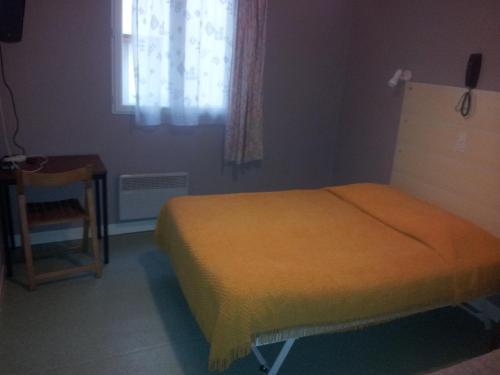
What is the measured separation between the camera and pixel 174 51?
3.10 m

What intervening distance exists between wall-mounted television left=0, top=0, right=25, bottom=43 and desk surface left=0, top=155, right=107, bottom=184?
795 mm

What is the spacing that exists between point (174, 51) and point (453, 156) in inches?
84.1

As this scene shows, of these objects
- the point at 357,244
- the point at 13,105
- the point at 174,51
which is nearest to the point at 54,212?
the point at 13,105

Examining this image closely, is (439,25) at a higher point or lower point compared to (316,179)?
higher

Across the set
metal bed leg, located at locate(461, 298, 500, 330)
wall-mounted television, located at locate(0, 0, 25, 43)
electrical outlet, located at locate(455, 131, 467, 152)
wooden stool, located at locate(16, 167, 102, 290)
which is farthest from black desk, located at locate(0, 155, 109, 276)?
metal bed leg, located at locate(461, 298, 500, 330)

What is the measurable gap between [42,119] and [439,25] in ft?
9.45

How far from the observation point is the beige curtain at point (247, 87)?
326 cm

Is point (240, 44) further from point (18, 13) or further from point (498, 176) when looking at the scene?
point (498, 176)

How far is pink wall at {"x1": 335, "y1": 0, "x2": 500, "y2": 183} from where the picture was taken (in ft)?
8.44

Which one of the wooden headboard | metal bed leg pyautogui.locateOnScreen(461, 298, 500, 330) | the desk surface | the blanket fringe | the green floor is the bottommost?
the green floor

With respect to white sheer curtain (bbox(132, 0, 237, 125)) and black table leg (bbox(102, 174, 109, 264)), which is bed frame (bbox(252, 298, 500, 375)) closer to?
black table leg (bbox(102, 174, 109, 264))

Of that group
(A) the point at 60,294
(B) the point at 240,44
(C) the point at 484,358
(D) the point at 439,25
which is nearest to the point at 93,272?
(A) the point at 60,294

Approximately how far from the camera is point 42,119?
116 inches

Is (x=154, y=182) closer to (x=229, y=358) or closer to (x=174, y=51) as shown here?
(x=174, y=51)
